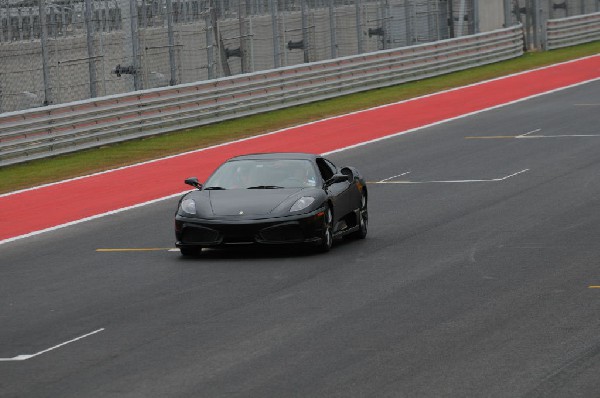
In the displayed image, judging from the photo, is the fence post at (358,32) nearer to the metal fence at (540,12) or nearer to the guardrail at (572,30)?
the metal fence at (540,12)

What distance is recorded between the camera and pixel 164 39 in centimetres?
3369

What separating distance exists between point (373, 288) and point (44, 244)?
6267 mm

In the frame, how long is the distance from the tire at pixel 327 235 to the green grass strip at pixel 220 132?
9815mm

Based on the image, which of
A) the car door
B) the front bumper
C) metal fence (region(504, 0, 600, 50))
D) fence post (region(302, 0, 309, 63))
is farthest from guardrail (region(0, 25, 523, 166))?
the front bumper

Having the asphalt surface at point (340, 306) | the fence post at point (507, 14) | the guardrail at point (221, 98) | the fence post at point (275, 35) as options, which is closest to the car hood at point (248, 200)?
the asphalt surface at point (340, 306)

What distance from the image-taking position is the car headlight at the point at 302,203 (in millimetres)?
17156

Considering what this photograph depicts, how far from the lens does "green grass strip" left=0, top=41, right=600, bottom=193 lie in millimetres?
27984

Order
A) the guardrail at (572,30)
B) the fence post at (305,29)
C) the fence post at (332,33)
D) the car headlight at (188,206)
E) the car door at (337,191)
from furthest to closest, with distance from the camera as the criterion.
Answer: the guardrail at (572,30)
the fence post at (332,33)
the fence post at (305,29)
the car door at (337,191)
the car headlight at (188,206)

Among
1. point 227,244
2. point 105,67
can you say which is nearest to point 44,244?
point 227,244

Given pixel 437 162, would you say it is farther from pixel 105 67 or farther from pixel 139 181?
pixel 105 67

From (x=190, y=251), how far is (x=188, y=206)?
0.54m

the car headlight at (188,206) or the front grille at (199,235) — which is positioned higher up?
the car headlight at (188,206)

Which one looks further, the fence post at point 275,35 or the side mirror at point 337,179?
the fence post at point 275,35

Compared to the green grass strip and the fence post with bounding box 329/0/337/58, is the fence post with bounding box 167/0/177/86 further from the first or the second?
the fence post with bounding box 329/0/337/58
